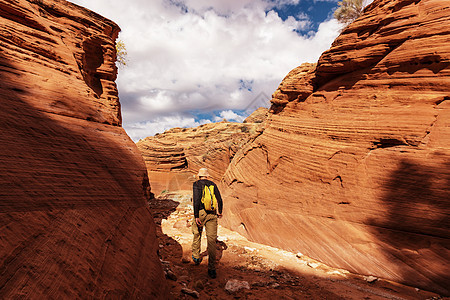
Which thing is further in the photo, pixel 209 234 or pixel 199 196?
pixel 199 196

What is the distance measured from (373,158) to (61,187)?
607 centimetres

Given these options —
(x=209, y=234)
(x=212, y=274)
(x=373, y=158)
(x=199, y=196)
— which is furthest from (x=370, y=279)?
(x=199, y=196)

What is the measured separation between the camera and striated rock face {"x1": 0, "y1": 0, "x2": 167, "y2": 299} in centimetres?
169

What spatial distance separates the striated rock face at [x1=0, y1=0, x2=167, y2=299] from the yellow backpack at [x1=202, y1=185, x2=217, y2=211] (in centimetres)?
136

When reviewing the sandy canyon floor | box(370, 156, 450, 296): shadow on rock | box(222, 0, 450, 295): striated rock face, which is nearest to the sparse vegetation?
box(222, 0, 450, 295): striated rock face

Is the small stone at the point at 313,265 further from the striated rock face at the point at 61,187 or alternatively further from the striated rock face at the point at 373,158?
the striated rock face at the point at 61,187

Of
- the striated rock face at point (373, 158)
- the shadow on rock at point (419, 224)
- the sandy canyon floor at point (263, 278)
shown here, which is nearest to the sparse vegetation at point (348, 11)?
the striated rock face at point (373, 158)

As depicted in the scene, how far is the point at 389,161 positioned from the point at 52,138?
6312mm

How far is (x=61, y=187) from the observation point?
86.4 inches

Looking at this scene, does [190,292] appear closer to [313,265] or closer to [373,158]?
[313,265]

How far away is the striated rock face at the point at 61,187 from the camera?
1690mm

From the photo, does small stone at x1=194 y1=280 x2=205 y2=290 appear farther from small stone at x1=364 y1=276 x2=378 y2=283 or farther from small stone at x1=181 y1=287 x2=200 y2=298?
small stone at x1=364 y1=276 x2=378 y2=283

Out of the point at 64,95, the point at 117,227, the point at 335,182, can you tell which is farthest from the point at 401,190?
the point at 64,95

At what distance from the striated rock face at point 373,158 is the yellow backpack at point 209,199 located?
9.34ft
